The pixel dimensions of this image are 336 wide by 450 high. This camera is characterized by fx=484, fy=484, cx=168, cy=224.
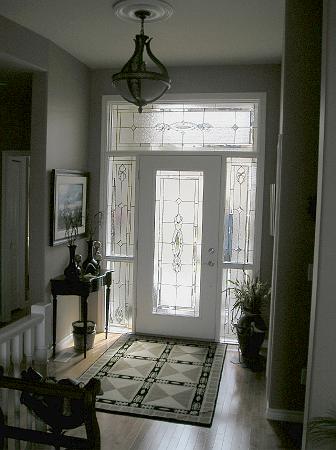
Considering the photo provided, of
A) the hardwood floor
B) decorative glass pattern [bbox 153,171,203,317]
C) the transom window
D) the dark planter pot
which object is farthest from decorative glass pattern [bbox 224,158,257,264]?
the hardwood floor

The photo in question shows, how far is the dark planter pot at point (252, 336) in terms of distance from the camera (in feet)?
15.1

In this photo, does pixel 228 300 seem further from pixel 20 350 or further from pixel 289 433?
pixel 20 350

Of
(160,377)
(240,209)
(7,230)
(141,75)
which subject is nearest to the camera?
(141,75)

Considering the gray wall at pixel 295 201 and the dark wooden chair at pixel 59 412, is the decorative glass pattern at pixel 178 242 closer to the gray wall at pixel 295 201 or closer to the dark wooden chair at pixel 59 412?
the gray wall at pixel 295 201

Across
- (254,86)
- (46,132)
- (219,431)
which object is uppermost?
(254,86)

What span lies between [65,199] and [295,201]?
248 cm

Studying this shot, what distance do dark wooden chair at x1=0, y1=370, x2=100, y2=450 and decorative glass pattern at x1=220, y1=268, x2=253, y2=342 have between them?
11.5 feet

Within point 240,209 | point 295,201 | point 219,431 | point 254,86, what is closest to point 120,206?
point 240,209

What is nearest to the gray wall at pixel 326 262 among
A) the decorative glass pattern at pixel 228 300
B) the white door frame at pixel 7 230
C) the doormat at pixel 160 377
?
the doormat at pixel 160 377

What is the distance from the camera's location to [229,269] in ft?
17.7

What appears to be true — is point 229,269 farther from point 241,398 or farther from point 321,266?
point 321,266

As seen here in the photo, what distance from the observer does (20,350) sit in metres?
2.57

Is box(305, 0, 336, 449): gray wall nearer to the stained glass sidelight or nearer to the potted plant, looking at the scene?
the potted plant

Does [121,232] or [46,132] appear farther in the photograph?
[121,232]
